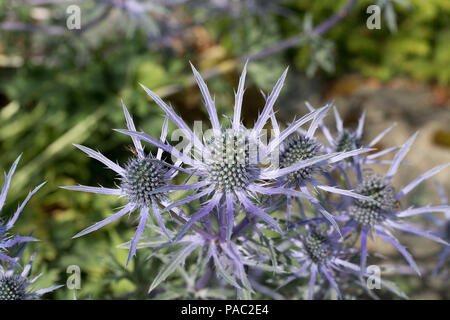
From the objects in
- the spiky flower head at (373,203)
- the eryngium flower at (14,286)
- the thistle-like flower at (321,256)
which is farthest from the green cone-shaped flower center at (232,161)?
the eryngium flower at (14,286)

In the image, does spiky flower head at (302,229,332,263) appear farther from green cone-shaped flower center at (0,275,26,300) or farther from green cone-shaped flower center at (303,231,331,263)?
green cone-shaped flower center at (0,275,26,300)

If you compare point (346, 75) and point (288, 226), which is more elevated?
point (346, 75)

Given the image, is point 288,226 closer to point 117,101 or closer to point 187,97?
point 117,101

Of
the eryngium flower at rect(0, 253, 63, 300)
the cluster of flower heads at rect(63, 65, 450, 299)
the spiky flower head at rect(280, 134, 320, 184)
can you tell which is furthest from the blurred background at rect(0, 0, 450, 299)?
the spiky flower head at rect(280, 134, 320, 184)

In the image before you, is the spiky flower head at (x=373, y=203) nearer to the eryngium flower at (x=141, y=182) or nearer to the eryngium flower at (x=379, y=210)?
the eryngium flower at (x=379, y=210)

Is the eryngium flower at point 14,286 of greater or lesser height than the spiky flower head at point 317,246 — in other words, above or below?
below

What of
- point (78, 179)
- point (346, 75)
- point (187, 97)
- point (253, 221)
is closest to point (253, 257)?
point (253, 221)
